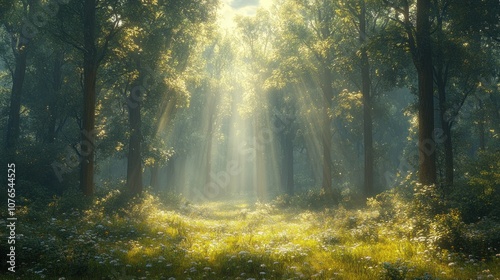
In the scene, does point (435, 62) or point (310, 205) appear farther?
point (310, 205)

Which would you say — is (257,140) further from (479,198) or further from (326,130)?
(479,198)

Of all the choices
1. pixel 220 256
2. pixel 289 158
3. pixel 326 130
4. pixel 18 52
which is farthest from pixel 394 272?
pixel 289 158

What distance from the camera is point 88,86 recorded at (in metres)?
17.2

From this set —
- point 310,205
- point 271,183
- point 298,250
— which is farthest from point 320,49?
point 271,183

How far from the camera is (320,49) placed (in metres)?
27.1

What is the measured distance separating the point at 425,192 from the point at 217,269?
27.1ft

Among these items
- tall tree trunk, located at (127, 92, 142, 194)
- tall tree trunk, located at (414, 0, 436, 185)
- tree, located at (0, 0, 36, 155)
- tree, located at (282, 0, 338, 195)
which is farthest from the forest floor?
tree, located at (0, 0, 36, 155)

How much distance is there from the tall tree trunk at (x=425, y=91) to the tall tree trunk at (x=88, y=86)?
1435cm

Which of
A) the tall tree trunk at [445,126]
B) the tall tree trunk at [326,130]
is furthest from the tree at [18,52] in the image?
the tall tree trunk at [445,126]

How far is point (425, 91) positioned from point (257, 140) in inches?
1228

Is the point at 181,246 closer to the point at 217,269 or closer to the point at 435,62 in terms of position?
the point at 217,269

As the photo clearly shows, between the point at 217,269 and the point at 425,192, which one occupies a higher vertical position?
the point at 425,192

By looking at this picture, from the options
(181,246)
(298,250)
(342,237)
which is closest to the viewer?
(298,250)

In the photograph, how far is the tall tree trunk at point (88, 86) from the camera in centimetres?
1698
